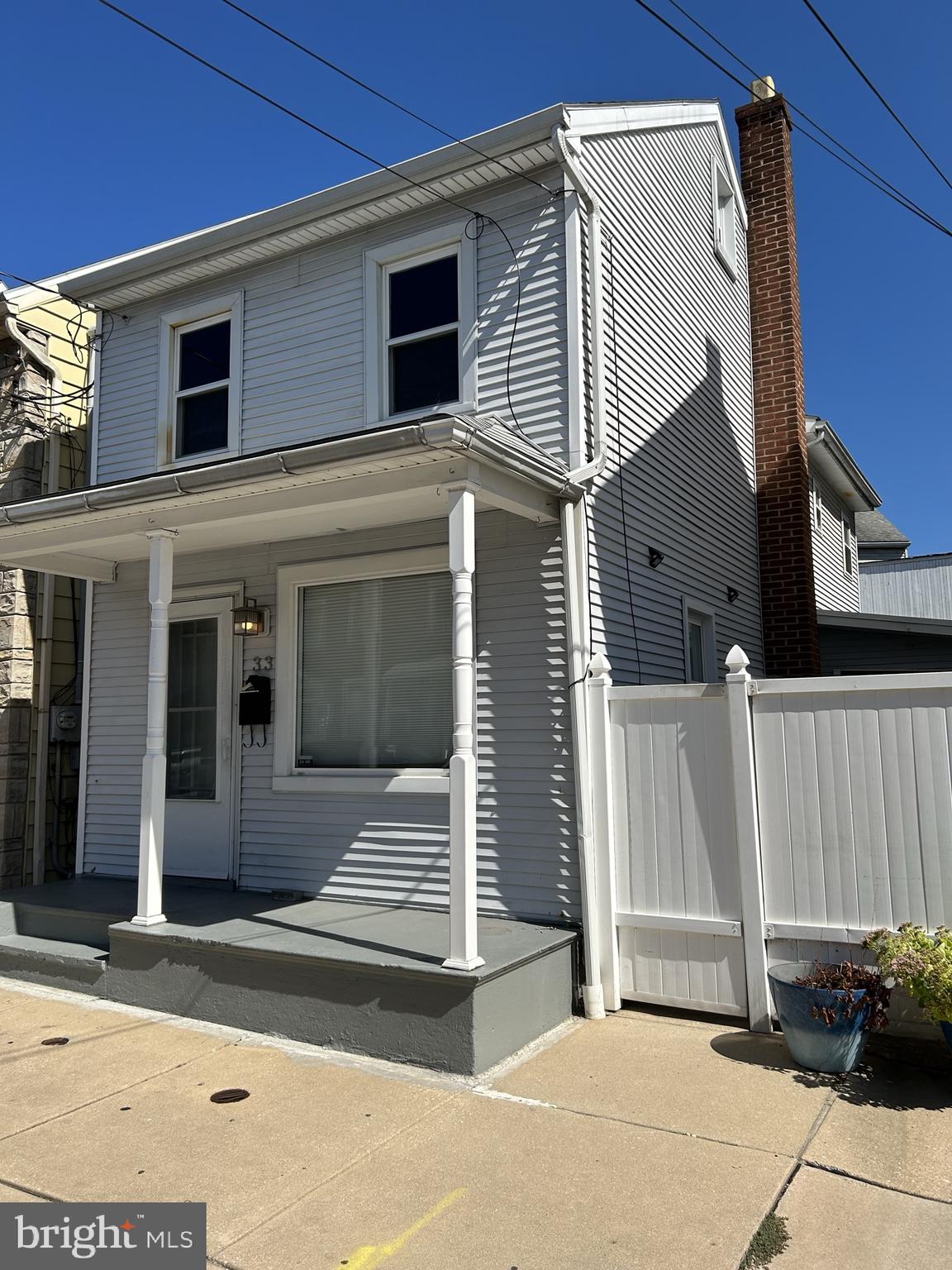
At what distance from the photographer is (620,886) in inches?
225

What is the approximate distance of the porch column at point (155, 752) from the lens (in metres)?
6.09

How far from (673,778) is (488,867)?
139 centimetres

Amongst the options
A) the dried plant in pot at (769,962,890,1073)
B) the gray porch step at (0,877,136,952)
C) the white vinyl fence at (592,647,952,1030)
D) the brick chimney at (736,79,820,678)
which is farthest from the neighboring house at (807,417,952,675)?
the gray porch step at (0,877,136,952)

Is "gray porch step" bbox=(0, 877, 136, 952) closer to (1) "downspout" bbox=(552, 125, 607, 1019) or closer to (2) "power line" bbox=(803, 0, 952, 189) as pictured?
(1) "downspout" bbox=(552, 125, 607, 1019)

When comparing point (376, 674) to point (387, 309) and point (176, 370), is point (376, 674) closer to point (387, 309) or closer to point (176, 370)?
point (387, 309)

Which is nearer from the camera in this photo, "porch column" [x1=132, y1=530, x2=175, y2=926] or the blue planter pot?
the blue planter pot

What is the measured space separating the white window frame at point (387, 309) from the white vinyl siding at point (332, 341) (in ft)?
0.21

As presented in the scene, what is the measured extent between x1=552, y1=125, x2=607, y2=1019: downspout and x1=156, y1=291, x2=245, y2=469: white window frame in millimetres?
3119

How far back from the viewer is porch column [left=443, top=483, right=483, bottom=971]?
4.84 metres

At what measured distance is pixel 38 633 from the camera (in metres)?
8.84

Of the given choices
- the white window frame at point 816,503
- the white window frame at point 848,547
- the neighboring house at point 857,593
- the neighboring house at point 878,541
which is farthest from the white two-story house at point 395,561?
the neighboring house at point 878,541

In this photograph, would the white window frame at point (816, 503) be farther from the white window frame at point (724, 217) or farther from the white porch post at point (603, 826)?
the white porch post at point (603, 826)

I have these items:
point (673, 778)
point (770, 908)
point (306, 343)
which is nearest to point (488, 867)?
point (673, 778)

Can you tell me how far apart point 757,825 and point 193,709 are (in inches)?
193
